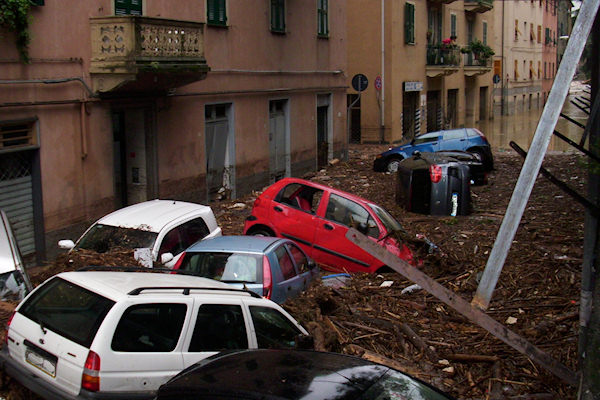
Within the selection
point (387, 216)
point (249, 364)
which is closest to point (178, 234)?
point (387, 216)

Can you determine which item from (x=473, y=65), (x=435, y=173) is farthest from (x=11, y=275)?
(x=473, y=65)

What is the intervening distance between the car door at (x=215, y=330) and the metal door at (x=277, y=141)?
16449 millimetres

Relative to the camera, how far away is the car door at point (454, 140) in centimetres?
2561

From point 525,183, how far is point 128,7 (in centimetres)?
1187

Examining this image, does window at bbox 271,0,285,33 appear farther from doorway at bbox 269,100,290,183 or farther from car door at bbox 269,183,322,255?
car door at bbox 269,183,322,255

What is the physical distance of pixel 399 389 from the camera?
15.3 ft

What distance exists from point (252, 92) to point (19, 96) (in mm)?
9105

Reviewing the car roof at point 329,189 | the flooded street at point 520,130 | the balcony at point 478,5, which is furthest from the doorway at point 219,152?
the balcony at point 478,5

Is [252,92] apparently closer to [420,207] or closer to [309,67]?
[309,67]

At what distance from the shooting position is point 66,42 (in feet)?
45.4

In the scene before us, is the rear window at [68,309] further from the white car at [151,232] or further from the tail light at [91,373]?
the white car at [151,232]

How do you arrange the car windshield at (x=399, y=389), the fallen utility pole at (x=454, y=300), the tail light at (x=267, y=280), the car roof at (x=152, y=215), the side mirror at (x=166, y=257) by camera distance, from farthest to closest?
the car roof at (x=152, y=215), the side mirror at (x=166, y=257), the tail light at (x=267, y=280), the fallen utility pole at (x=454, y=300), the car windshield at (x=399, y=389)

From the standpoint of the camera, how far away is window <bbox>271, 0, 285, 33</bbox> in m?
22.0

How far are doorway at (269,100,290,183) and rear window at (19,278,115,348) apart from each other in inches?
652
